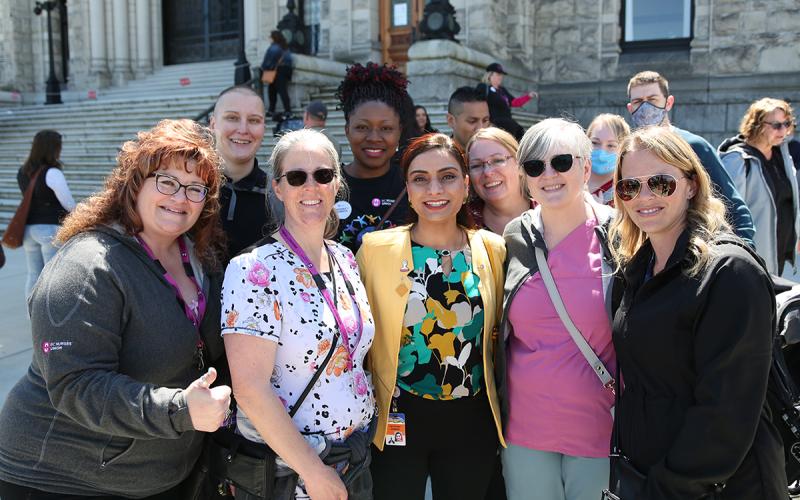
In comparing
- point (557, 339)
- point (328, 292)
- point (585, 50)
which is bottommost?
point (557, 339)

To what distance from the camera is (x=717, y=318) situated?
6.39 ft

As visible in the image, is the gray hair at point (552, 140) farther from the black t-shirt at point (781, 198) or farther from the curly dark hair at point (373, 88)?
the black t-shirt at point (781, 198)

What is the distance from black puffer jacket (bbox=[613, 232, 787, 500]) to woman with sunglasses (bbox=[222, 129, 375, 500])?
1005 millimetres

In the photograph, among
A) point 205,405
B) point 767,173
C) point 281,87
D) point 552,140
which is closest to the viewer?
point 205,405

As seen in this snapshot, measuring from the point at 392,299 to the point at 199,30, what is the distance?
19.1m

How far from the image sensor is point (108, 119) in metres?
15.5

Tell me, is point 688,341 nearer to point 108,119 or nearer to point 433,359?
point 433,359

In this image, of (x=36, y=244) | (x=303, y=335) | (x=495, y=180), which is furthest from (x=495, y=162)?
(x=36, y=244)

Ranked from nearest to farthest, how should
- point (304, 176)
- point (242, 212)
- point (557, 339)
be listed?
point (304, 176) < point (557, 339) < point (242, 212)

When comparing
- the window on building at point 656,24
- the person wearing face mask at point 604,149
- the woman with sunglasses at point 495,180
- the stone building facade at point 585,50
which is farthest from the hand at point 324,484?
the window on building at point 656,24

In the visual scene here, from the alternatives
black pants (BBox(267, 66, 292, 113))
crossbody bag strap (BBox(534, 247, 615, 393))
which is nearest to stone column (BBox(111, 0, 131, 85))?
black pants (BBox(267, 66, 292, 113))

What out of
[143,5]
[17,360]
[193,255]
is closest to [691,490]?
[193,255]

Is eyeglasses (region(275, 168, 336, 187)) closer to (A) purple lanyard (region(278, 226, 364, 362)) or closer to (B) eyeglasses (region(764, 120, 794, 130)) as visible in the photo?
(A) purple lanyard (region(278, 226, 364, 362))

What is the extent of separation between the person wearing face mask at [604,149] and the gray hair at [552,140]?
1972mm
